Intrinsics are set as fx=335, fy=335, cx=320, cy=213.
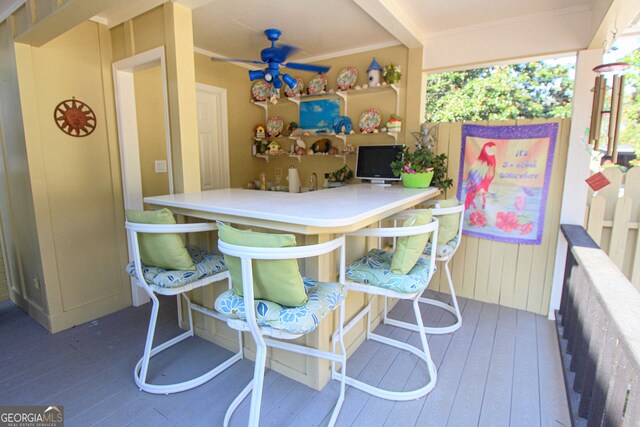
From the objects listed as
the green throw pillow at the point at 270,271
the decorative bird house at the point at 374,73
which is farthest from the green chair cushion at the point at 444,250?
the decorative bird house at the point at 374,73

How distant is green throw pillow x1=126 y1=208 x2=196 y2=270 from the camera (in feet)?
→ 5.28

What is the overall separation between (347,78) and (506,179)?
177cm

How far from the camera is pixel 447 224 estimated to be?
7.06 ft

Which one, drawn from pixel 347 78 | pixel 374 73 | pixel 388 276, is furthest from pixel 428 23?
pixel 388 276

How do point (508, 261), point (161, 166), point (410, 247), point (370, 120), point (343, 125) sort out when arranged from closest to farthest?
point (410, 247)
point (508, 261)
point (161, 166)
point (370, 120)
point (343, 125)

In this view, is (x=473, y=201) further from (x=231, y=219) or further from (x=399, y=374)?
(x=231, y=219)

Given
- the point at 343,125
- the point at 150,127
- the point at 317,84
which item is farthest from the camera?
the point at 317,84

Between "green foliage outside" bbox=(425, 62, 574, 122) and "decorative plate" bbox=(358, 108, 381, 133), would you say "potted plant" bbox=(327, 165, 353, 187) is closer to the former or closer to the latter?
"decorative plate" bbox=(358, 108, 381, 133)

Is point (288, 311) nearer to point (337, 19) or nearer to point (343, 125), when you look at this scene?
point (337, 19)

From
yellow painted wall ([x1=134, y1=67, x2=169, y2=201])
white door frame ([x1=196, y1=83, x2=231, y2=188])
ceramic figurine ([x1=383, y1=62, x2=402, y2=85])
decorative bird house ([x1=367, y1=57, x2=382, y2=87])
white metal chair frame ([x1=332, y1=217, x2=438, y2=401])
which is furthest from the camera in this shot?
white door frame ([x1=196, y1=83, x2=231, y2=188])

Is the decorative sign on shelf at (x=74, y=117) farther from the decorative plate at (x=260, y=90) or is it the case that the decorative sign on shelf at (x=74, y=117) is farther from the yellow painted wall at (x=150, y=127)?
the decorative plate at (x=260, y=90)

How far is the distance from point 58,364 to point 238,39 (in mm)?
2868

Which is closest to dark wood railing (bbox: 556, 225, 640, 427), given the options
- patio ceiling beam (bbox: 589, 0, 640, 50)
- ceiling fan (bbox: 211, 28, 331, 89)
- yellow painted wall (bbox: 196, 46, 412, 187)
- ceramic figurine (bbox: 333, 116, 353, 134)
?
patio ceiling beam (bbox: 589, 0, 640, 50)

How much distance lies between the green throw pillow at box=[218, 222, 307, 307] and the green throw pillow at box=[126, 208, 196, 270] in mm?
480
